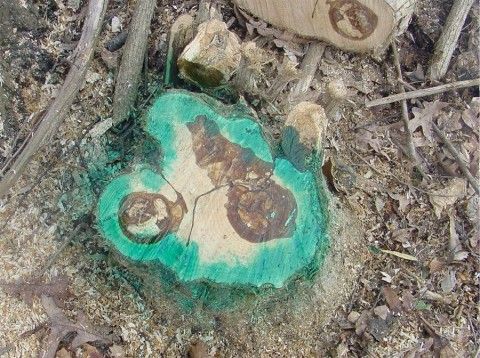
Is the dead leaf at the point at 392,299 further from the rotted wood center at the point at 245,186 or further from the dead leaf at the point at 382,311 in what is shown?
the rotted wood center at the point at 245,186

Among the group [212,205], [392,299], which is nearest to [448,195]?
[392,299]

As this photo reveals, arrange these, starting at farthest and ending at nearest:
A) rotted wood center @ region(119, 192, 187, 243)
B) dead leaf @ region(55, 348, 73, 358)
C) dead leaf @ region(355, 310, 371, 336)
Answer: dead leaf @ region(355, 310, 371, 336)
dead leaf @ region(55, 348, 73, 358)
rotted wood center @ region(119, 192, 187, 243)

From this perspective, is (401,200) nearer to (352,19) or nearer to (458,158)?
(458,158)

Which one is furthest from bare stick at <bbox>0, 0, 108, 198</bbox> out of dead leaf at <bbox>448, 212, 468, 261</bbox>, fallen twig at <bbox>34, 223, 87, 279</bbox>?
dead leaf at <bbox>448, 212, 468, 261</bbox>

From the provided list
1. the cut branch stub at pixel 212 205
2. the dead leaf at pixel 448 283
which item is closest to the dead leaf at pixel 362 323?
the dead leaf at pixel 448 283

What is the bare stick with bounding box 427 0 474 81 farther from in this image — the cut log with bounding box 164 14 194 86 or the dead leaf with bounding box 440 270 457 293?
the cut log with bounding box 164 14 194 86

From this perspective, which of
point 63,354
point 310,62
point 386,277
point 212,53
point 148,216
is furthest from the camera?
point 310,62
